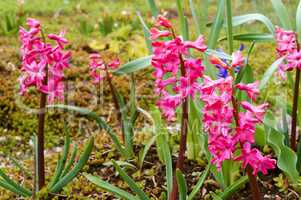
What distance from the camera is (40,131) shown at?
2.10m

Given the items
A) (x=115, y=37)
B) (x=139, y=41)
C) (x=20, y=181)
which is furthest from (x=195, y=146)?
(x=115, y=37)

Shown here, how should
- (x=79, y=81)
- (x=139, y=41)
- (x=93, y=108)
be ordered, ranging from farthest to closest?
(x=139, y=41)
(x=79, y=81)
(x=93, y=108)

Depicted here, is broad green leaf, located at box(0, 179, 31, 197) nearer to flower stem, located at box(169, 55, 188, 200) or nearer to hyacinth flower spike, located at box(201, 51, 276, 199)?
flower stem, located at box(169, 55, 188, 200)

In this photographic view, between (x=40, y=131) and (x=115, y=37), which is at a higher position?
(x=115, y=37)

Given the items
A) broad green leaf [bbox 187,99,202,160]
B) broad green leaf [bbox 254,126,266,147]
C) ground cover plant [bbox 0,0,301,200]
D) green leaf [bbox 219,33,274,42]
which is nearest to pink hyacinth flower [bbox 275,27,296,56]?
ground cover plant [bbox 0,0,301,200]

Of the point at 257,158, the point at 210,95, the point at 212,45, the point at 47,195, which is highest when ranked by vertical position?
the point at 212,45

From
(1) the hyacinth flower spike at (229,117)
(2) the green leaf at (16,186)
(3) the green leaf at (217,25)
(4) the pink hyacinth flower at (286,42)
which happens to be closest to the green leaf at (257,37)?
(3) the green leaf at (217,25)

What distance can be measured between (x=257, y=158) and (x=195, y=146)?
2.89 ft

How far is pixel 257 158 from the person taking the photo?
1.52 meters

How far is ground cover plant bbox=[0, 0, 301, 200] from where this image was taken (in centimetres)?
160

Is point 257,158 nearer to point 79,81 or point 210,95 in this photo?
point 210,95

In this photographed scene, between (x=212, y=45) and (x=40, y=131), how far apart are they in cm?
80

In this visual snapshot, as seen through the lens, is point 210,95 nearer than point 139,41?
Yes

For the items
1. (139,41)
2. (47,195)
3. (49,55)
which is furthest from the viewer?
(139,41)
